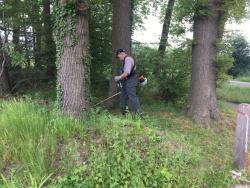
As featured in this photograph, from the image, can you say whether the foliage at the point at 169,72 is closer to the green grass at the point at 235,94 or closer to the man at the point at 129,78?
the man at the point at 129,78

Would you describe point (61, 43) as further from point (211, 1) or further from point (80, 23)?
point (211, 1)

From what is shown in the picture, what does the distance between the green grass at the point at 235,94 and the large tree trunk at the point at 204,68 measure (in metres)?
7.91

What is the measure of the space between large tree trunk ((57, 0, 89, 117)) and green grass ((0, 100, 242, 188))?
314 millimetres

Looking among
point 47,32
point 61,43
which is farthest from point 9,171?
point 47,32

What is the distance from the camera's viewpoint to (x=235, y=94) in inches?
769

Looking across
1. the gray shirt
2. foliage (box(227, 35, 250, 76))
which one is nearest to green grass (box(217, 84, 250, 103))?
foliage (box(227, 35, 250, 76))

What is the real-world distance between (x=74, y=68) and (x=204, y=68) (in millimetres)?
3974

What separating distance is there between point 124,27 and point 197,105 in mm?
2845

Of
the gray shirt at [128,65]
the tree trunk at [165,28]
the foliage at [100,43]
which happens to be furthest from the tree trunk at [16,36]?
the gray shirt at [128,65]

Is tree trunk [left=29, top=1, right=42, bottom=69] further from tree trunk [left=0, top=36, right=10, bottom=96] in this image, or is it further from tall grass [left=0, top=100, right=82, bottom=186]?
tall grass [left=0, top=100, right=82, bottom=186]

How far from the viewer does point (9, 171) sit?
16.2 ft

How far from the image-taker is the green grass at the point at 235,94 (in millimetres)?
18109

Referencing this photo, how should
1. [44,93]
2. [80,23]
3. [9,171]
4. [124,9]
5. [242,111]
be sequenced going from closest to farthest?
1. [9,171]
2. [242,111]
3. [80,23]
4. [124,9]
5. [44,93]

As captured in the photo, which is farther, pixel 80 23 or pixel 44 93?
pixel 44 93
